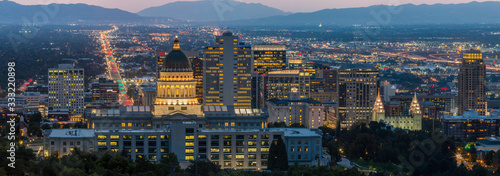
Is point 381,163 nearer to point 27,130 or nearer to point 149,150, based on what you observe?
point 149,150

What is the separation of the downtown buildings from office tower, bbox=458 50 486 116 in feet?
157

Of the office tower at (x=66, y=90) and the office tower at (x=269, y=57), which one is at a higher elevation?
the office tower at (x=269, y=57)

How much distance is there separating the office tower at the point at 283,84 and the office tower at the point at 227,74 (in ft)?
36.2

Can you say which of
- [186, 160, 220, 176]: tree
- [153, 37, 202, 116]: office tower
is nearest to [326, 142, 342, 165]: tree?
[186, 160, 220, 176]: tree

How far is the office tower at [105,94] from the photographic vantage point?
13776cm

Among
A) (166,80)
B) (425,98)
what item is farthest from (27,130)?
(425,98)

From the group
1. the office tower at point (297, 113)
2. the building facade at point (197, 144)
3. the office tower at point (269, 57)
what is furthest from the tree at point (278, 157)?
the office tower at point (269, 57)

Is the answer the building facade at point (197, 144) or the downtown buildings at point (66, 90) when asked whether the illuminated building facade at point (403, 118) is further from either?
the building facade at point (197, 144)

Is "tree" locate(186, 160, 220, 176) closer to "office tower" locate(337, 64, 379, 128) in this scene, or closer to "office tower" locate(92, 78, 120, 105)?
"office tower" locate(337, 64, 379, 128)

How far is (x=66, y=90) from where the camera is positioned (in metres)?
134

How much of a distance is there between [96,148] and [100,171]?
1353cm

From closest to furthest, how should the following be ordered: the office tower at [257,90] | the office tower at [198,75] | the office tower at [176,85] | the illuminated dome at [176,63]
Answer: the office tower at [176,85]
the illuminated dome at [176,63]
the office tower at [198,75]
the office tower at [257,90]

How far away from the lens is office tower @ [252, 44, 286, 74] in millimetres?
145875

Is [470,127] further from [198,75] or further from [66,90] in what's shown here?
[66,90]
